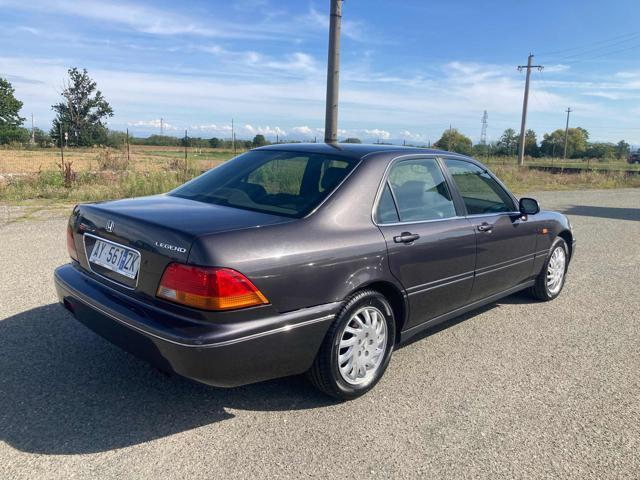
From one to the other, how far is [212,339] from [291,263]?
1.84 feet

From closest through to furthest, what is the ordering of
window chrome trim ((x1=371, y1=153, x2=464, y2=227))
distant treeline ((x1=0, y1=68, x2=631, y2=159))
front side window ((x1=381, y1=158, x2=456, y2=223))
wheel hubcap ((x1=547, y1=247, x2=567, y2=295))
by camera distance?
window chrome trim ((x1=371, y1=153, x2=464, y2=227)), front side window ((x1=381, y1=158, x2=456, y2=223)), wheel hubcap ((x1=547, y1=247, x2=567, y2=295)), distant treeline ((x1=0, y1=68, x2=631, y2=159))

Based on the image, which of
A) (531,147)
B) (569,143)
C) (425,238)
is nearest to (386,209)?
(425,238)

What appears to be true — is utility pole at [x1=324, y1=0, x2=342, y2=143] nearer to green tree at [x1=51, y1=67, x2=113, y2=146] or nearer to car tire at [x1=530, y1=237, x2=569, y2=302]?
car tire at [x1=530, y1=237, x2=569, y2=302]

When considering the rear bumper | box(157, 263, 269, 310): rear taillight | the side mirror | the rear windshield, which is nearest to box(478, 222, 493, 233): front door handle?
the side mirror

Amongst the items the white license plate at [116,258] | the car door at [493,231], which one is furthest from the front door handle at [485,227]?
the white license plate at [116,258]

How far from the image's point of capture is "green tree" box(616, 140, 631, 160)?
70688 millimetres

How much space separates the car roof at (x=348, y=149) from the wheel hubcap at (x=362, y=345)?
1.09m

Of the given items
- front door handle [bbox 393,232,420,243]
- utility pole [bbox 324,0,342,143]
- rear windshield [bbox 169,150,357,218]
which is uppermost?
utility pole [bbox 324,0,342,143]

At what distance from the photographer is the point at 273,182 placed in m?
3.59

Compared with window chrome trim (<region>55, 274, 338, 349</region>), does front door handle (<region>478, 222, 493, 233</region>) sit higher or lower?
higher

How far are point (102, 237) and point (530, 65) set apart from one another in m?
43.1

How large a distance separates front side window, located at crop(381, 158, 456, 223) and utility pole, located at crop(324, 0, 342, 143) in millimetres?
6832

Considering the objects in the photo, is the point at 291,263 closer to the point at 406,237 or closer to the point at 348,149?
the point at 406,237

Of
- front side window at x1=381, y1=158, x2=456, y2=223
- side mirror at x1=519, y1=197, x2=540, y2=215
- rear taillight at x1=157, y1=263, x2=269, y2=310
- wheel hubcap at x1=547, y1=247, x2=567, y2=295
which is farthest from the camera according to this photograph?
wheel hubcap at x1=547, y1=247, x2=567, y2=295
